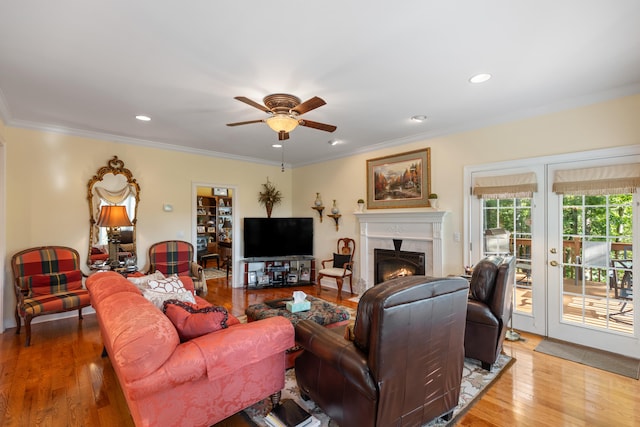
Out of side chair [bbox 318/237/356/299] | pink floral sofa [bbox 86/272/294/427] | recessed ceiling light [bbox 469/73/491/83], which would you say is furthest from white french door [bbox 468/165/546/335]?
pink floral sofa [bbox 86/272/294/427]

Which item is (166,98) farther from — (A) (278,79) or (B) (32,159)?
(B) (32,159)

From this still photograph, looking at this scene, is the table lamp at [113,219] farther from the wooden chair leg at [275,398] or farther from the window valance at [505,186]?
the window valance at [505,186]

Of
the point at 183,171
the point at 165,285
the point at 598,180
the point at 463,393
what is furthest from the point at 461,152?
the point at 183,171

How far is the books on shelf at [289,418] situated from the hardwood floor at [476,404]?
101 cm

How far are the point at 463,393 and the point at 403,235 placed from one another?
9.07ft

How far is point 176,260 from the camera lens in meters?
5.05

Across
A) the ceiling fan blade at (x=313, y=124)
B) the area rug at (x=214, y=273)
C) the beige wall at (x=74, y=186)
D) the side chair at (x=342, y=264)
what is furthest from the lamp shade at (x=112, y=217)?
the side chair at (x=342, y=264)

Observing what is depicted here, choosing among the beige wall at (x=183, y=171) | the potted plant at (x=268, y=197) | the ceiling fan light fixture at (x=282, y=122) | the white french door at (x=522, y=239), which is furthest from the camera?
the potted plant at (x=268, y=197)

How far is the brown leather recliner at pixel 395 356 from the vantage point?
1615 mm

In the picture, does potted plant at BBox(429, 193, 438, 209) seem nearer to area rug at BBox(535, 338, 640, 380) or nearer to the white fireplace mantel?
the white fireplace mantel

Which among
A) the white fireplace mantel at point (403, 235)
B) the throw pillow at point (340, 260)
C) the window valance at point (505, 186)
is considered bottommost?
the throw pillow at point (340, 260)

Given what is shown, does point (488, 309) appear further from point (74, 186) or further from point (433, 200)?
point (74, 186)

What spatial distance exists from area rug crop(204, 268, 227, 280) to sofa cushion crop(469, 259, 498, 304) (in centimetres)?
585

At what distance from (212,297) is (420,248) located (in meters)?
3.73
